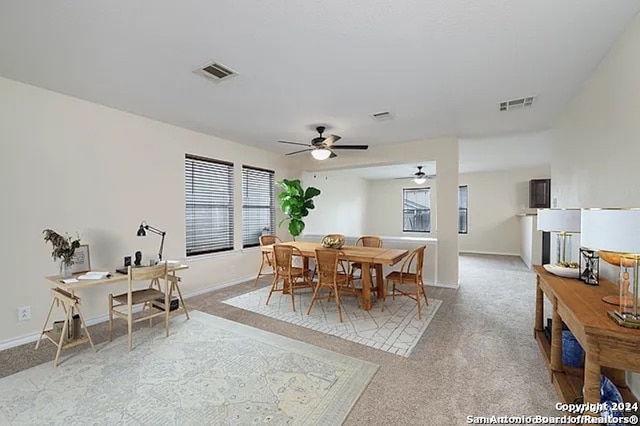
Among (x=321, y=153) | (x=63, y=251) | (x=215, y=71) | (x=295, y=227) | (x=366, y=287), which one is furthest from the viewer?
(x=295, y=227)

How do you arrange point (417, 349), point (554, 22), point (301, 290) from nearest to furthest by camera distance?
point (554, 22), point (417, 349), point (301, 290)

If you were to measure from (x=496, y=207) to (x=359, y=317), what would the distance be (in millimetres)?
7042

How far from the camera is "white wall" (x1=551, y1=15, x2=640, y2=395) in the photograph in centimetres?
193

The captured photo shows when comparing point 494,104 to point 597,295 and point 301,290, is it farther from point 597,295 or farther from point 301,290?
point 301,290

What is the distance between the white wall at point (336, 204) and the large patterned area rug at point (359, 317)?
119 inches

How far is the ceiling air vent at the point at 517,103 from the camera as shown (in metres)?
3.27

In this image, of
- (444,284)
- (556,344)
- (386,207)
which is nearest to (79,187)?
(556,344)

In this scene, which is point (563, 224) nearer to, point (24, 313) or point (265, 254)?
point (265, 254)

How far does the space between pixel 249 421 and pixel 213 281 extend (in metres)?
3.28

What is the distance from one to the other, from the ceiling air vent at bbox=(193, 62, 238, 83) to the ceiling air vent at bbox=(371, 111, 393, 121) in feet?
6.18

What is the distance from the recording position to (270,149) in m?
5.81

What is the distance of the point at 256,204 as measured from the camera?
229 inches

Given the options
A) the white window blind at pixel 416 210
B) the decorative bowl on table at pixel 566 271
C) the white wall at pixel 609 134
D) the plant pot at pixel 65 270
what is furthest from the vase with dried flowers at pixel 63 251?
the white window blind at pixel 416 210

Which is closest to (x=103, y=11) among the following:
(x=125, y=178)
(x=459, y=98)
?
(x=125, y=178)
